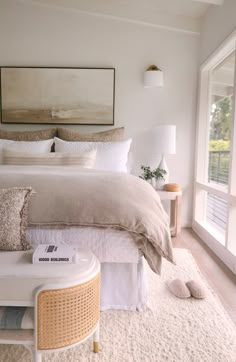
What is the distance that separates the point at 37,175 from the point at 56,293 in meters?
0.78

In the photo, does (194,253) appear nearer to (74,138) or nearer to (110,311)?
(110,311)

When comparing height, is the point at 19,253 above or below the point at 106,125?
below

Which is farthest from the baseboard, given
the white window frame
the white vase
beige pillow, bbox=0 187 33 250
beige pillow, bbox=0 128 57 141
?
beige pillow, bbox=0 128 57 141

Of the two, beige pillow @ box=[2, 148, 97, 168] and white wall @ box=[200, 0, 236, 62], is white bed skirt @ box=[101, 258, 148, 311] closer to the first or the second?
beige pillow @ box=[2, 148, 97, 168]

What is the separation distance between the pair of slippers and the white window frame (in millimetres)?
567

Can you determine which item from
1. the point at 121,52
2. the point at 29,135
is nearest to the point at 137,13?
the point at 121,52

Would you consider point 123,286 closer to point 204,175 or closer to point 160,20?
point 204,175

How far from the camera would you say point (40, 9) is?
3.25 m

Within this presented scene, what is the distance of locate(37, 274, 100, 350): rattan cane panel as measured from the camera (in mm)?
1026

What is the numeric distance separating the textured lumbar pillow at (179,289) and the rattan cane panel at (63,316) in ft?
2.66

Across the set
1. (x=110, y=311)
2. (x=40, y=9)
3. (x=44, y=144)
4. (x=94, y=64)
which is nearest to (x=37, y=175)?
(x=110, y=311)

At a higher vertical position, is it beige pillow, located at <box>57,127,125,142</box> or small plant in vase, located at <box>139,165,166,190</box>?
beige pillow, located at <box>57,127,125,142</box>

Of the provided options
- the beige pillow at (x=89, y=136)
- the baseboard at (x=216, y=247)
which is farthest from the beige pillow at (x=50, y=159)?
the baseboard at (x=216, y=247)

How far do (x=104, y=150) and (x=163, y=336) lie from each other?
182cm
